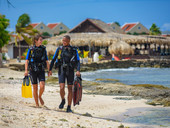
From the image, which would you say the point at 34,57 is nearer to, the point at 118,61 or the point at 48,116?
the point at 48,116

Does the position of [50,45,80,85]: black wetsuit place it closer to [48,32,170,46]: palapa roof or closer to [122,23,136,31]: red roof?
[48,32,170,46]: palapa roof

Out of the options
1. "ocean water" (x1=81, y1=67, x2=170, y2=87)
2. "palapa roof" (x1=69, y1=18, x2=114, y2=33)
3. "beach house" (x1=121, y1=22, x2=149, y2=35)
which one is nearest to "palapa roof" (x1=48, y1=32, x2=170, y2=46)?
"palapa roof" (x1=69, y1=18, x2=114, y2=33)

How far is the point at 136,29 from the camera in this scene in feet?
234

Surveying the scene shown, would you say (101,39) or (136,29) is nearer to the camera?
(101,39)

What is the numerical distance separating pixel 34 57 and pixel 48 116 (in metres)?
1.30

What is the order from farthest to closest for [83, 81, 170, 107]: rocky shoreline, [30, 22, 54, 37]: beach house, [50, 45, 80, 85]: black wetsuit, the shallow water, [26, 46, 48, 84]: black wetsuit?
1. [30, 22, 54, 37]: beach house
2. [83, 81, 170, 107]: rocky shoreline
3. the shallow water
4. [26, 46, 48, 84]: black wetsuit
5. [50, 45, 80, 85]: black wetsuit

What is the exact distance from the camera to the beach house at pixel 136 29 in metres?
70.6

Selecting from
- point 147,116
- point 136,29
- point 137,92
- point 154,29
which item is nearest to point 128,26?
point 136,29

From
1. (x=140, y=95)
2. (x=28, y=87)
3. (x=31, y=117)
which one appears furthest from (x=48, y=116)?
(x=140, y=95)

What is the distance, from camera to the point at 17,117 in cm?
559

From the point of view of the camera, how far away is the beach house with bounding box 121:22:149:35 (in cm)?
7056

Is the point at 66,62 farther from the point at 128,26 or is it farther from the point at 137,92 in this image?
the point at 128,26

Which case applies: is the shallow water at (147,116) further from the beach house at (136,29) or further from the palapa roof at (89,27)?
the beach house at (136,29)

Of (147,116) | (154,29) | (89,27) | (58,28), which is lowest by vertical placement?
(147,116)
